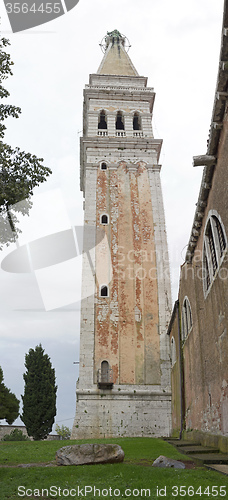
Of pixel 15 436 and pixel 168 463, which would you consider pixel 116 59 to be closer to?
pixel 15 436

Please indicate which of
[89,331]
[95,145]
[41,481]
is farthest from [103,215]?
[41,481]

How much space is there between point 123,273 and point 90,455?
53.4 feet

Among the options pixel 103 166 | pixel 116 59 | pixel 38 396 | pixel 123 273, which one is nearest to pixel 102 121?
pixel 103 166

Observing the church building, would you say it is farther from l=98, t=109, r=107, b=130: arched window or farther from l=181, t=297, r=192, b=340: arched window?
l=98, t=109, r=107, b=130: arched window

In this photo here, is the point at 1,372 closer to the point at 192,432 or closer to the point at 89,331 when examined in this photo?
the point at 89,331

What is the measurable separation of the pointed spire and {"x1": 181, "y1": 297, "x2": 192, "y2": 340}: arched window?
25496mm

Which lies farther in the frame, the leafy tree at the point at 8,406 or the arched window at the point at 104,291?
the leafy tree at the point at 8,406

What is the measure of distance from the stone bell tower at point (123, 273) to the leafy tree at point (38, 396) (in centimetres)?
884

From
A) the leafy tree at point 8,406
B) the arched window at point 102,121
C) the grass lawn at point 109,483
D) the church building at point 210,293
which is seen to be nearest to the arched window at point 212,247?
the church building at point 210,293

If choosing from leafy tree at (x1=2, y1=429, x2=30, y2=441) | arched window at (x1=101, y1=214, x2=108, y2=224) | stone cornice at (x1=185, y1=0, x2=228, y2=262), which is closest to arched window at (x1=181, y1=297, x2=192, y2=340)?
stone cornice at (x1=185, y1=0, x2=228, y2=262)

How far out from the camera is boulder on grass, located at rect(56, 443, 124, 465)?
8.10m

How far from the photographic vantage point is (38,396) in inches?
1122

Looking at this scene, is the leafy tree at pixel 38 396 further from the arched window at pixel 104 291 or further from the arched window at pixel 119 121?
the arched window at pixel 119 121

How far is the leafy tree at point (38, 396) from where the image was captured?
27594 millimetres
